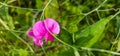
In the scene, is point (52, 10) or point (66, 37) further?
point (52, 10)

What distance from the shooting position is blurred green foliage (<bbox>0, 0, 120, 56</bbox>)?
3.88 feet

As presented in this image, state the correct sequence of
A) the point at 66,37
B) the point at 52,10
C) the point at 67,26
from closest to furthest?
the point at 66,37 < the point at 67,26 < the point at 52,10

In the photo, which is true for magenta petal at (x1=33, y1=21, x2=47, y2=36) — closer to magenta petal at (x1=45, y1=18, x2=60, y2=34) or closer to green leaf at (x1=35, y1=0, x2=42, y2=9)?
magenta petal at (x1=45, y1=18, x2=60, y2=34)

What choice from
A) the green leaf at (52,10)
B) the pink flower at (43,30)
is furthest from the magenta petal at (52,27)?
the green leaf at (52,10)

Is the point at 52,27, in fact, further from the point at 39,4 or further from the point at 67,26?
the point at 39,4

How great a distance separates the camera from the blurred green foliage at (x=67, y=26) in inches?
46.6

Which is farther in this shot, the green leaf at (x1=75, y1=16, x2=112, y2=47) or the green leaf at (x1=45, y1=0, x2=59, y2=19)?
the green leaf at (x1=45, y1=0, x2=59, y2=19)

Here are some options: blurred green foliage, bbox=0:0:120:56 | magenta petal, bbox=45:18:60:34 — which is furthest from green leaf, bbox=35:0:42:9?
magenta petal, bbox=45:18:60:34

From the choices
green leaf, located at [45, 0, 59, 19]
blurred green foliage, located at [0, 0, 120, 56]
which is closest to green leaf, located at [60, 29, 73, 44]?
blurred green foliage, located at [0, 0, 120, 56]

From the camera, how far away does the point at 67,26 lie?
1.34 metres

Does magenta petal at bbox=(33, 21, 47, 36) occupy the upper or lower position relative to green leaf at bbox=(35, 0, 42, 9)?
lower

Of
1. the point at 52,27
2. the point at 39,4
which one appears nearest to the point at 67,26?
the point at 52,27

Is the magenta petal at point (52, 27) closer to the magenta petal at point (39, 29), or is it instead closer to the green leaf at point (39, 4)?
the magenta petal at point (39, 29)

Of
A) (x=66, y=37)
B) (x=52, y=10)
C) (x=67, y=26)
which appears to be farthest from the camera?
(x=52, y=10)
